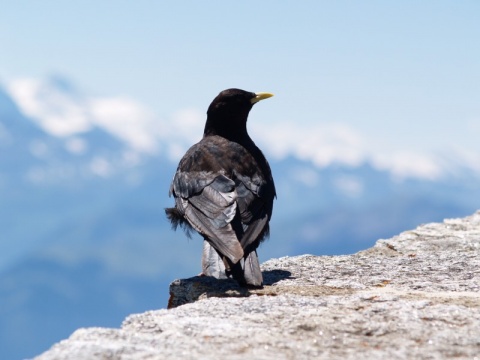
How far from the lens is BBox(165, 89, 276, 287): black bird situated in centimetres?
830

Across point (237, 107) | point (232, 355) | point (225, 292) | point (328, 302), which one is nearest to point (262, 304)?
point (328, 302)

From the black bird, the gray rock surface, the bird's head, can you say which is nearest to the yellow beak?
the bird's head

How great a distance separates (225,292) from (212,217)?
1.19 meters

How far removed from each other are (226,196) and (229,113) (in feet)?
8.46

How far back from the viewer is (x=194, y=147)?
34.5ft

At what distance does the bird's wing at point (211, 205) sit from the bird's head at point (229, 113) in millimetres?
1409

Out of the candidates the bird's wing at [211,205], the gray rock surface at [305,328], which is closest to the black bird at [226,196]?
the bird's wing at [211,205]

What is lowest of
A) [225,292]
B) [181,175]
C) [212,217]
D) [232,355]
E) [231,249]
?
[232,355]

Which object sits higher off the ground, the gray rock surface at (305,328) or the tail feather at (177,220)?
the tail feather at (177,220)

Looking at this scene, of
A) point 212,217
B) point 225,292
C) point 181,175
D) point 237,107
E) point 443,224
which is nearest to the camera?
point 225,292

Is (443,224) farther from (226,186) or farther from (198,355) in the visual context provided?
(198,355)

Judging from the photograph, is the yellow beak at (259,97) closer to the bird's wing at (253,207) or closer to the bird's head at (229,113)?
the bird's head at (229,113)

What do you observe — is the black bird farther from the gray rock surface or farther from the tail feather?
the gray rock surface

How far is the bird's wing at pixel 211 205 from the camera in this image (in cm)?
825
